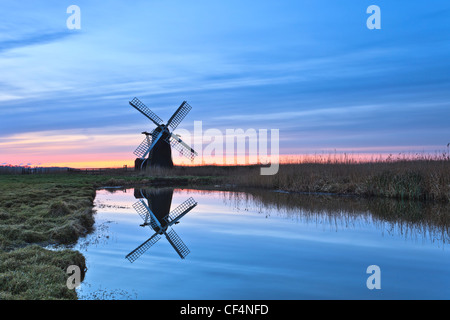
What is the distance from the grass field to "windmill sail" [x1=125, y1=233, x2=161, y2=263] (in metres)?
1.17

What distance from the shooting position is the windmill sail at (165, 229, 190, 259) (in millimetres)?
7476

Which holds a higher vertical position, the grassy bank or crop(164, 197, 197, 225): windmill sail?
the grassy bank

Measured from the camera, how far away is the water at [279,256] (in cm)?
508

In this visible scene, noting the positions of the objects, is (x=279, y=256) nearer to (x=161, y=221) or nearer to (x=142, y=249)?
(x=142, y=249)

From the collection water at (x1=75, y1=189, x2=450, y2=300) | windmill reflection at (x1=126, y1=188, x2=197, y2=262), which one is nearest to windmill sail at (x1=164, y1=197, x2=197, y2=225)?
windmill reflection at (x1=126, y1=188, x2=197, y2=262)

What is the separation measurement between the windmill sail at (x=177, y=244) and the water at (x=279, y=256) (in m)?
0.13

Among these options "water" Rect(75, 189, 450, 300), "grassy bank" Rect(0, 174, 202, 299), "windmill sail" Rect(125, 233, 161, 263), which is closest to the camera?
"grassy bank" Rect(0, 174, 202, 299)

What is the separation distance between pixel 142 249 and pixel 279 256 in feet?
9.58

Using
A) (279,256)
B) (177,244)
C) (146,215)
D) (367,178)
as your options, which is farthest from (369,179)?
(177,244)

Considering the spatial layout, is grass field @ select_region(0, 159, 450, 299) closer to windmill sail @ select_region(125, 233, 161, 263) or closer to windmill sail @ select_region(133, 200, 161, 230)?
windmill sail @ select_region(125, 233, 161, 263)

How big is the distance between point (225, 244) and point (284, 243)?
4.38 feet

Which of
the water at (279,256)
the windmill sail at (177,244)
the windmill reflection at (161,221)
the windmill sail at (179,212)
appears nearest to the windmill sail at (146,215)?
the windmill reflection at (161,221)

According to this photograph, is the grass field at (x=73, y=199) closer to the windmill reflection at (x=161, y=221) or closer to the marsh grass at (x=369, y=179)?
the marsh grass at (x=369, y=179)
